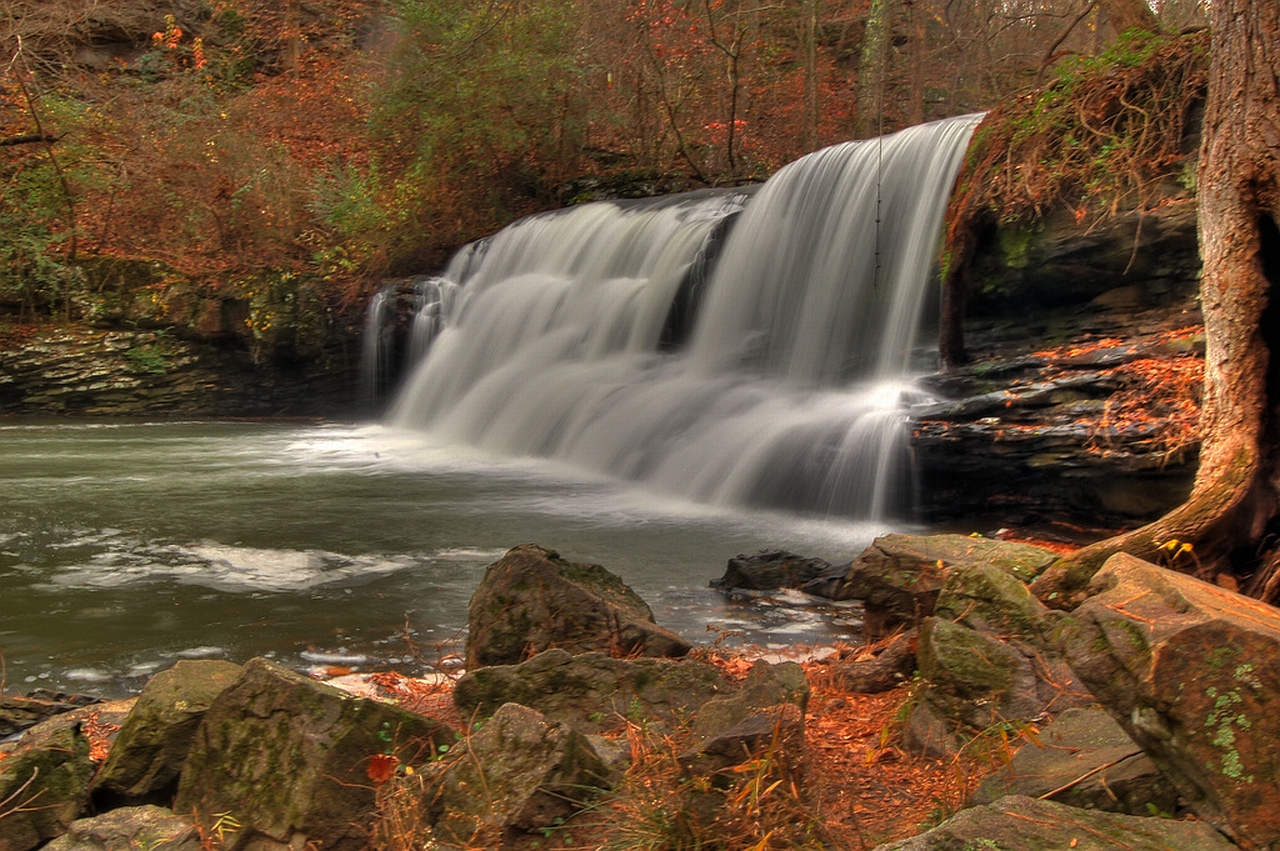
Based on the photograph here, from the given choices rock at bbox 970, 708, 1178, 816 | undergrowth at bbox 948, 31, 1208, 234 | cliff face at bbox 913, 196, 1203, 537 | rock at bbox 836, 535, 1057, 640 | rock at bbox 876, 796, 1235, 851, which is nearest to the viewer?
rock at bbox 876, 796, 1235, 851

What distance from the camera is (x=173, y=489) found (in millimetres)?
10250

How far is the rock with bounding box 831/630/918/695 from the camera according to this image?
4.39 meters

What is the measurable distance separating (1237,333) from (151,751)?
4.84 metres

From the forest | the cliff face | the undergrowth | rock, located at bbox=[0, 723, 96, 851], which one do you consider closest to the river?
the cliff face

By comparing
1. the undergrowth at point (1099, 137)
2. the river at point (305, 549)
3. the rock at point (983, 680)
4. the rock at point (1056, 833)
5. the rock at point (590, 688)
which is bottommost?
the river at point (305, 549)

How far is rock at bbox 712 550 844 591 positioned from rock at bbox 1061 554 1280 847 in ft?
13.9

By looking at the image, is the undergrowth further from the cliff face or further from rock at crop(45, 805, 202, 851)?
rock at crop(45, 805, 202, 851)

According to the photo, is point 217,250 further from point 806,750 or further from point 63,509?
point 806,750

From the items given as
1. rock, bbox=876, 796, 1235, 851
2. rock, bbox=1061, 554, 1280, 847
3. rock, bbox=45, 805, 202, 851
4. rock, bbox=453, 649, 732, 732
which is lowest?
rock, bbox=45, 805, 202, 851

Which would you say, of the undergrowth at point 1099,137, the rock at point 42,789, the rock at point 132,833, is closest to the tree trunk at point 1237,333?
the undergrowth at point 1099,137

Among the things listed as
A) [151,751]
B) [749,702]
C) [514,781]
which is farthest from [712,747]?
[151,751]

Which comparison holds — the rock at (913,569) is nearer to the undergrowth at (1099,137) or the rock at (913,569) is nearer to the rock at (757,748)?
the rock at (757,748)

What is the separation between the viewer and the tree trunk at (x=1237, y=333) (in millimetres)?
4727

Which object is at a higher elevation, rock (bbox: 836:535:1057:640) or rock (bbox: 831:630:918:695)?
rock (bbox: 836:535:1057:640)
